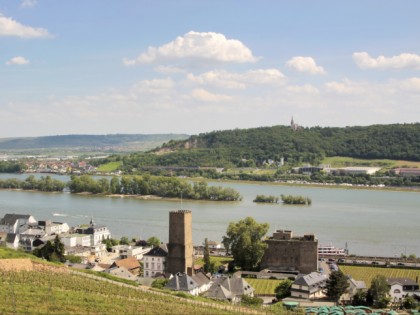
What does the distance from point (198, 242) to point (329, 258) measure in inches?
309

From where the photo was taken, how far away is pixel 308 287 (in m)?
23.3

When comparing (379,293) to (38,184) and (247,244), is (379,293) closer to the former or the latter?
(247,244)

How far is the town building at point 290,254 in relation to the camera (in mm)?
28016

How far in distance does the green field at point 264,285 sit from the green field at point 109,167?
253 feet

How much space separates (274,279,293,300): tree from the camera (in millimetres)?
23472

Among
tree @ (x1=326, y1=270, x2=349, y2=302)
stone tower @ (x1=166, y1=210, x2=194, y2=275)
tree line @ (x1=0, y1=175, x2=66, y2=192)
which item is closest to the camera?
tree @ (x1=326, y1=270, x2=349, y2=302)

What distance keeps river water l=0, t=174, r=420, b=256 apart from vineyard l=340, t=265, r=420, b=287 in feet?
11.8

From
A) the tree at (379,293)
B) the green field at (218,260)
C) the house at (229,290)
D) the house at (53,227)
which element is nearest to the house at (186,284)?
the house at (229,290)

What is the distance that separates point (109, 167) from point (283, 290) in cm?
8454

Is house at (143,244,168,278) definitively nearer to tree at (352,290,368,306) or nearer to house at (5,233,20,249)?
tree at (352,290,368,306)

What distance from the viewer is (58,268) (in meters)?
20.8

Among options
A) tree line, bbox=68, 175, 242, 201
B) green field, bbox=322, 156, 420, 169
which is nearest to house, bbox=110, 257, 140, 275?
tree line, bbox=68, 175, 242, 201

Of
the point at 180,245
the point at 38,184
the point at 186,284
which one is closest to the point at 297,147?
the point at 38,184

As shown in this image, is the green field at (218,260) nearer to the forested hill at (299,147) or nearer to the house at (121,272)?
the house at (121,272)
